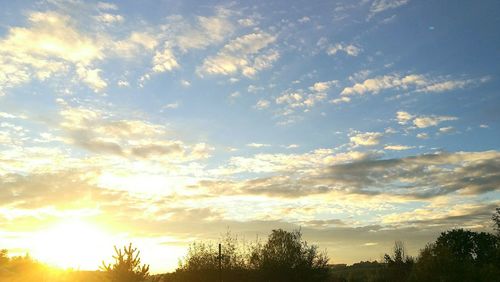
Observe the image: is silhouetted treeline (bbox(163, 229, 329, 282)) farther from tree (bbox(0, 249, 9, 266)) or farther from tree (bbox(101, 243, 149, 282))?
tree (bbox(0, 249, 9, 266))

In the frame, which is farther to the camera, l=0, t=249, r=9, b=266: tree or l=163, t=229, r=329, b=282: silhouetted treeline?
l=0, t=249, r=9, b=266: tree

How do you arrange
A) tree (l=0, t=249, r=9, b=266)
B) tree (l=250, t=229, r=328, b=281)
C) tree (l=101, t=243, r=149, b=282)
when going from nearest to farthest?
tree (l=101, t=243, r=149, b=282)
tree (l=250, t=229, r=328, b=281)
tree (l=0, t=249, r=9, b=266)

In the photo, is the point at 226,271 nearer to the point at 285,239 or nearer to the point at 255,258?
the point at 255,258

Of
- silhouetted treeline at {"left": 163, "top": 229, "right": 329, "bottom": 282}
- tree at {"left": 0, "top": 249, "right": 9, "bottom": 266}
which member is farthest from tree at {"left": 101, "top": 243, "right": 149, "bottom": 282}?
tree at {"left": 0, "top": 249, "right": 9, "bottom": 266}

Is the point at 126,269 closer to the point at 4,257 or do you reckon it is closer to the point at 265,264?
the point at 265,264

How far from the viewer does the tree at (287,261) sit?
4416 cm

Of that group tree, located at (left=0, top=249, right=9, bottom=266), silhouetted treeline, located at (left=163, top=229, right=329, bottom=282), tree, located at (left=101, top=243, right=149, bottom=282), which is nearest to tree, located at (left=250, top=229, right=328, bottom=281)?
silhouetted treeline, located at (left=163, top=229, right=329, bottom=282)

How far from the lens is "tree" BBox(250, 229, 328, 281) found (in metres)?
44.2

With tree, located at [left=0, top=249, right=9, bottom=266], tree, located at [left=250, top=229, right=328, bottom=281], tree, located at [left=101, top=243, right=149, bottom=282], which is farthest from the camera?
tree, located at [left=0, top=249, right=9, bottom=266]

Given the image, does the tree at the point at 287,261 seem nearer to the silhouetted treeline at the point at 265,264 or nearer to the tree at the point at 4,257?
the silhouetted treeline at the point at 265,264

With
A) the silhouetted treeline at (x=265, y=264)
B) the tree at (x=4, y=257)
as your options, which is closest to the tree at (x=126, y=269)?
the silhouetted treeline at (x=265, y=264)

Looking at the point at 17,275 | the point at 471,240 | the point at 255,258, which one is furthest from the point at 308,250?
the point at 17,275

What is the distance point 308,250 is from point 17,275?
6026 centimetres

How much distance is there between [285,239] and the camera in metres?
46.0
